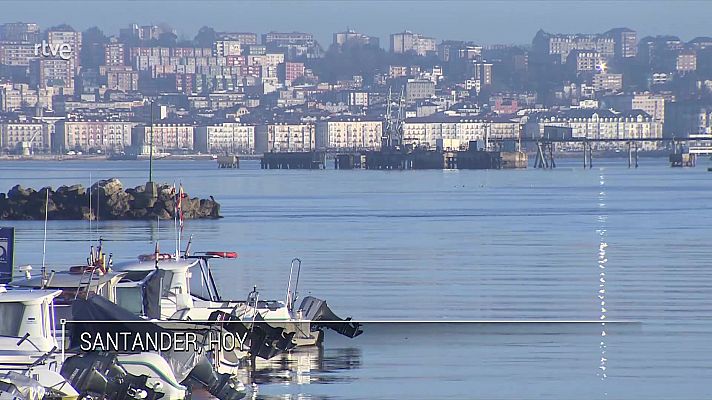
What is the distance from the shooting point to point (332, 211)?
179 ft

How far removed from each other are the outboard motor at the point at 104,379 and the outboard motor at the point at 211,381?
0.70 metres

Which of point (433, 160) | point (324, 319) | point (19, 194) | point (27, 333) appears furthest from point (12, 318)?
point (433, 160)

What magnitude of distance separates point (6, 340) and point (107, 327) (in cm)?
102

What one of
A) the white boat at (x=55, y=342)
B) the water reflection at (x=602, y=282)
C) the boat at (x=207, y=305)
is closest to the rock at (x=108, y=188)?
the water reflection at (x=602, y=282)

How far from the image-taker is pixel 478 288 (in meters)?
25.5

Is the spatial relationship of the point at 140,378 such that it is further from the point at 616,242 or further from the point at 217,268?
the point at 616,242

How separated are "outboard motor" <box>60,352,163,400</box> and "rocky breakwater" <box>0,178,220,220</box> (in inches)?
1349

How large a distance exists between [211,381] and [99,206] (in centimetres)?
3471

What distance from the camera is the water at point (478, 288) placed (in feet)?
54.2

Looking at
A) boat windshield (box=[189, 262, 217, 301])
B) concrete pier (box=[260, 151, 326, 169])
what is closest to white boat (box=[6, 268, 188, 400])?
boat windshield (box=[189, 262, 217, 301])

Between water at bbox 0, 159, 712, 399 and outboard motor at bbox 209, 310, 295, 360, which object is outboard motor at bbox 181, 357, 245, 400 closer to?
water at bbox 0, 159, 712, 399

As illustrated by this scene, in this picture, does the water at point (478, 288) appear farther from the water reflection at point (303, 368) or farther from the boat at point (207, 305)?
the boat at point (207, 305)

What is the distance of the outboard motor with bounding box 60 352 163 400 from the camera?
44.5 ft

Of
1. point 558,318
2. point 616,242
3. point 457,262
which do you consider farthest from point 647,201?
point 558,318
